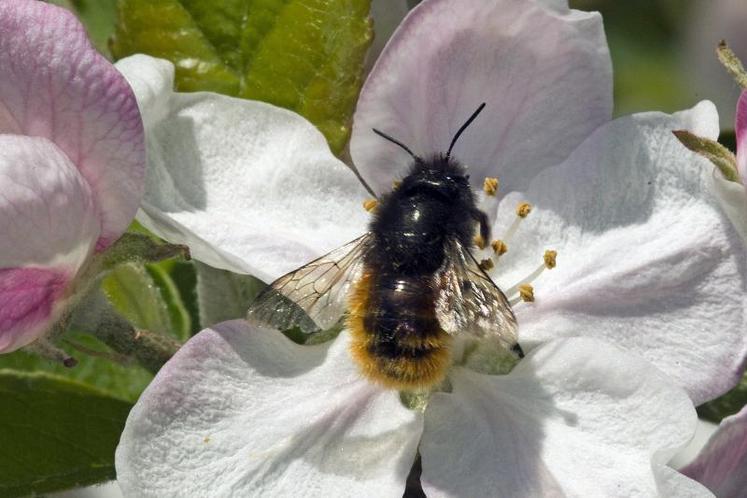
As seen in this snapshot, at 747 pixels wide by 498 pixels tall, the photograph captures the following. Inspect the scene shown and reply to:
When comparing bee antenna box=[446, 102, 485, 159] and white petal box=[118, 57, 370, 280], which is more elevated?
bee antenna box=[446, 102, 485, 159]

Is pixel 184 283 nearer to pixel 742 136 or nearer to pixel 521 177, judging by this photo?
pixel 521 177

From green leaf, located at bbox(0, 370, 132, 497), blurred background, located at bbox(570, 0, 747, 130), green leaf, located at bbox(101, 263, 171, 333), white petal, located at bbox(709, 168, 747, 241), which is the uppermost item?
white petal, located at bbox(709, 168, 747, 241)

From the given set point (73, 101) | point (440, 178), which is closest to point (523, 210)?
point (440, 178)

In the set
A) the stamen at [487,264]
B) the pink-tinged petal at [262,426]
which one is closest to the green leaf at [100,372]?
the pink-tinged petal at [262,426]

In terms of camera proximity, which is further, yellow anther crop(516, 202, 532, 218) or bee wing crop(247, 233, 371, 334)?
yellow anther crop(516, 202, 532, 218)

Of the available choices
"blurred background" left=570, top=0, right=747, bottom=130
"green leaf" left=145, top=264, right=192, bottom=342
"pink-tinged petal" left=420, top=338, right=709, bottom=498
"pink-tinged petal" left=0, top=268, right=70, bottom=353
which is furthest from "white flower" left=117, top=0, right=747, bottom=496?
"blurred background" left=570, top=0, right=747, bottom=130

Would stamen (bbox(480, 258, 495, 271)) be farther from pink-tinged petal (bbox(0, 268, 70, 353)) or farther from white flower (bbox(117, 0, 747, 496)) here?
pink-tinged petal (bbox(0, 268, 70, 353))
